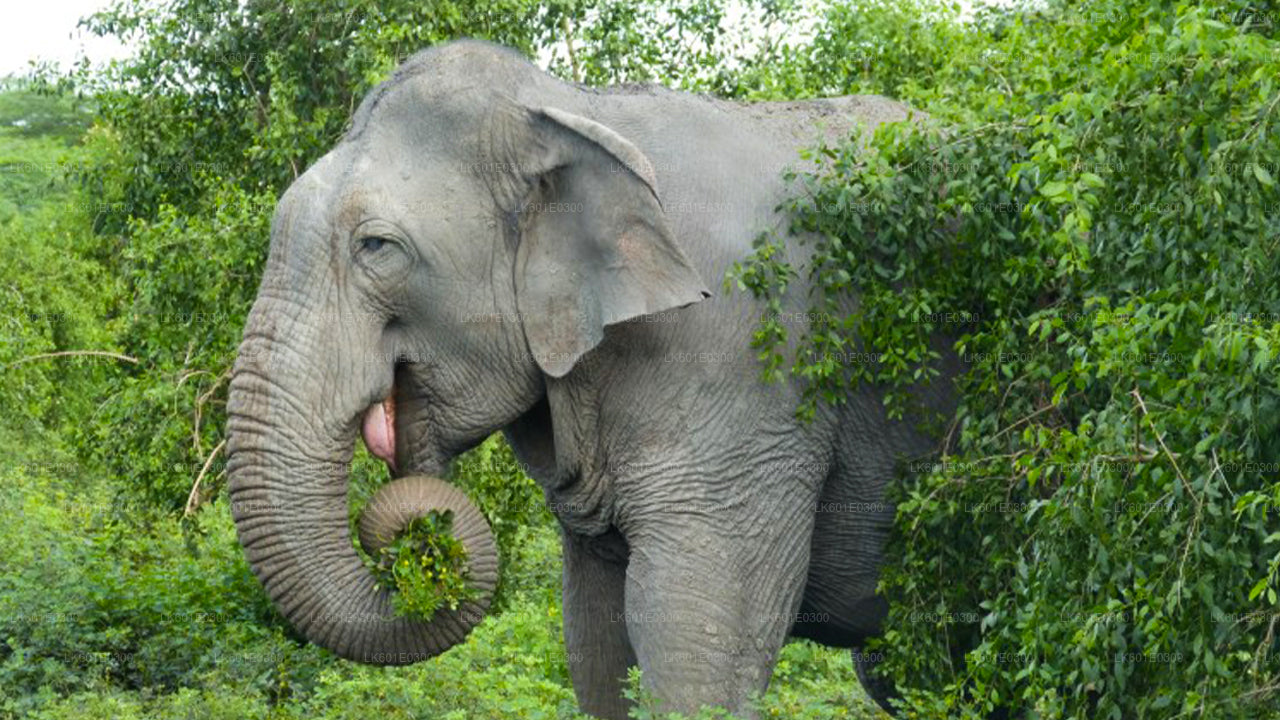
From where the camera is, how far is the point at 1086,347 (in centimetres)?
709

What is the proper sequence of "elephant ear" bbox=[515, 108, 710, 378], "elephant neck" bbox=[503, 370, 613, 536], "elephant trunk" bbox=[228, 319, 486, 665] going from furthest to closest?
"elephant neck" bbox=[503, 370, 613, 536] → "elephant ear" bbox=[515, 108, 710, 378] → "elephant trunk" bbox=[228, 319, 486, 665]

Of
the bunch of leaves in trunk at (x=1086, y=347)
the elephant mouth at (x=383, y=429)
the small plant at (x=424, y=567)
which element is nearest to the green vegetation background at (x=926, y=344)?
the bunch of leaves in trunk at (x=1086, y=347)

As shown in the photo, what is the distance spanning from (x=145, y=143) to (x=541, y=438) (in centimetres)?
610

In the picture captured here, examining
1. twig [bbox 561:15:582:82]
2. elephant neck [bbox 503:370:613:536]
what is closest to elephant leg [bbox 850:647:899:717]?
elephant neck [bbox 503:370:613:536]

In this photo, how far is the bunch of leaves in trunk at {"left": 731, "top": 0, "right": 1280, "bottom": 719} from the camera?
6566 millimetres

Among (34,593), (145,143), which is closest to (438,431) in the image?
(34,593)

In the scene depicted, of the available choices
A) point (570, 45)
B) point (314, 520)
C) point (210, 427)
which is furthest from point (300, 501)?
point (570, 45)

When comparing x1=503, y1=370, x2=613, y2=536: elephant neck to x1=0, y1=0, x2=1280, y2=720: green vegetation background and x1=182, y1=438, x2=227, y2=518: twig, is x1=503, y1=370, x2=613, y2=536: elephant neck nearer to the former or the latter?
x1=0, y1=0, x2=1280, y2=720: green vegetation background

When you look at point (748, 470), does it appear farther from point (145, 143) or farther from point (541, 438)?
point (145, 143)

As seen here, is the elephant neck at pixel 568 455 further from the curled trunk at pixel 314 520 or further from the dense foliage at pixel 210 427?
the dense foliage at pixel 210 427

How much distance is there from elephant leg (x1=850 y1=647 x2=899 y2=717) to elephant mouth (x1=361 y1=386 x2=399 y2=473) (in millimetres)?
2573

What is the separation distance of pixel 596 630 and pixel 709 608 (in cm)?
117

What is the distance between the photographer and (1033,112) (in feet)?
26.1

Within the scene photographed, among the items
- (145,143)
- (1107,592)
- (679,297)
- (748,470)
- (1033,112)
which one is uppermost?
(145,143)
